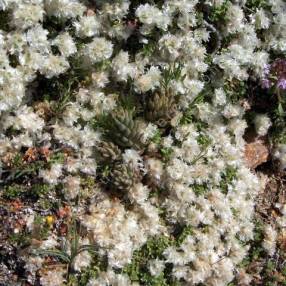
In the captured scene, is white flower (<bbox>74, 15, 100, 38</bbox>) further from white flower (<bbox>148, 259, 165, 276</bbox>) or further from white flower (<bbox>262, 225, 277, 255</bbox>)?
white flower (<bbox>262, 225, 277, 255</bbox>)

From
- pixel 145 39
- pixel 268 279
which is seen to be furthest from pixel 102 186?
pixel 268 279

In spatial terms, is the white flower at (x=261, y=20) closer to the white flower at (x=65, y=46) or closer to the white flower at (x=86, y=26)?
the white flower at (x=86, y=26)

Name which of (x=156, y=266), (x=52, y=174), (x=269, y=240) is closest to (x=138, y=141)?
(x=52, y=174)

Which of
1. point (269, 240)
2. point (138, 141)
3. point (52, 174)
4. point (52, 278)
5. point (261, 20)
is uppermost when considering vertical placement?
point (261, 20)

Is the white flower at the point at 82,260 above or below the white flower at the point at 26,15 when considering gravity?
below

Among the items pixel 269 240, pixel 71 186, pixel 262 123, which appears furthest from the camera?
pixel 262 123

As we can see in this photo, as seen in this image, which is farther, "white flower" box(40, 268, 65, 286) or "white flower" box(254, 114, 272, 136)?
"white flower" box(254, 114, 272, 136)

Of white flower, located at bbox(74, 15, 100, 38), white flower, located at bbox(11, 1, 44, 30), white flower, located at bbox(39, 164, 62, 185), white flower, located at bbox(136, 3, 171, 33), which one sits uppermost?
white flower, located at bbox(136, 3, 171, 33)

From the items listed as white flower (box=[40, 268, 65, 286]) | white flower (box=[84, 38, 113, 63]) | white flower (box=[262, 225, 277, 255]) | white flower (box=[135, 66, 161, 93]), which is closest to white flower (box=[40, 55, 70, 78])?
white flower (box=[84, 38, 113, 63])

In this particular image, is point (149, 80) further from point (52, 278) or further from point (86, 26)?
point (52, 278)

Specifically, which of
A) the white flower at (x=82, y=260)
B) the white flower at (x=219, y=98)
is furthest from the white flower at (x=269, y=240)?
the white flower at (x=82, y=260)
